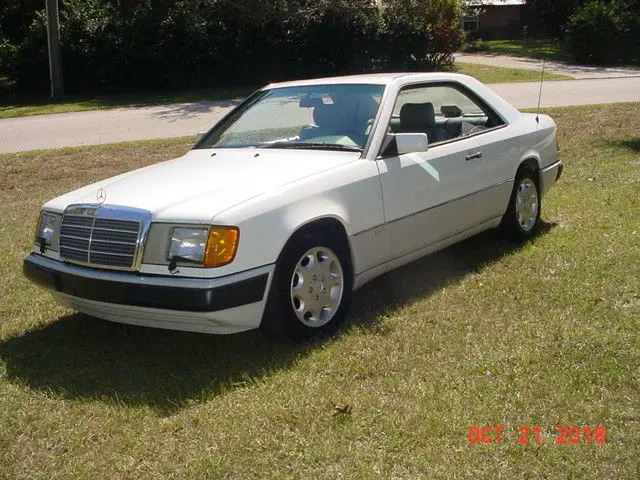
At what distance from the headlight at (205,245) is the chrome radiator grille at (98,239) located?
0.22 m

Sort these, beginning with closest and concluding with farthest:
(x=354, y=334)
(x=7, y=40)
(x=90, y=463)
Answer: (x=90, y=463)
(x=354, y=334)
(x=7, y=40)

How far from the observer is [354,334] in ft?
16.0

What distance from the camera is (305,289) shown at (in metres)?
4.69

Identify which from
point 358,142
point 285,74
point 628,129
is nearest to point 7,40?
point 285,74

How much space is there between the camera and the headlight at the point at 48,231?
484 centimetres

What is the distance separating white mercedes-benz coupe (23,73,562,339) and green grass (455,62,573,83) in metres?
19.2

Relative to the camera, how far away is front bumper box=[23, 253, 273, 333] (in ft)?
13.8

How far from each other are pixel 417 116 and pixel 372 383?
8.53 ft

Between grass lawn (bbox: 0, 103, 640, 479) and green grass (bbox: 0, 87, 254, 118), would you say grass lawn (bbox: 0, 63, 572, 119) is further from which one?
grass lawn (bbox: 0, 103, 640, 479)

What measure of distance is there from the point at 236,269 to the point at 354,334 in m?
0.95

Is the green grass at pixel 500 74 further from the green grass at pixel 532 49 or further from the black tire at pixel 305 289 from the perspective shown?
the black tire at pixel 305 289

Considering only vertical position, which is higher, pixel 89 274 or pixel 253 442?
pixel 89 274

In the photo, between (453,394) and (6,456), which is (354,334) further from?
(6,456)
